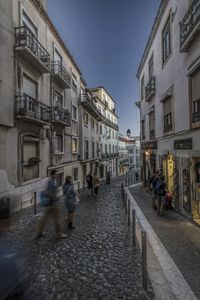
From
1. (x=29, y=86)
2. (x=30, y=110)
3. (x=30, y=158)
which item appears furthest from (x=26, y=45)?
(x=30, y=158)

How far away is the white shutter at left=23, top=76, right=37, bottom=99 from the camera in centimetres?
1089

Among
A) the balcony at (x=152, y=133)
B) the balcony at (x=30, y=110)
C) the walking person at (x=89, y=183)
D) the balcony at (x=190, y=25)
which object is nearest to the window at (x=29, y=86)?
the balcony at (x=30, y=110)

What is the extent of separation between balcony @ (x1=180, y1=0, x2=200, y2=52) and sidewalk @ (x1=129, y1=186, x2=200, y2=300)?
683cm

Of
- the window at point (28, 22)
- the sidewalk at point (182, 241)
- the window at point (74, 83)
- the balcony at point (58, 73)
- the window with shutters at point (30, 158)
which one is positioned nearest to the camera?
the sidewalk at point (182, 241)

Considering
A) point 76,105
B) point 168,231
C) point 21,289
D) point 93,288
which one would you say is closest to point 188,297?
point 93,288

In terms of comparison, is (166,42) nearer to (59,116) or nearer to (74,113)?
(59,116)

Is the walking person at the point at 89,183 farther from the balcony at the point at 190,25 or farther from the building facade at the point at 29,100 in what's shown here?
Answer: the balcony at the point at 190,25

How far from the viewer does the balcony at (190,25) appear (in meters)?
7.05

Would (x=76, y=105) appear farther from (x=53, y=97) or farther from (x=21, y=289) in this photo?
(x=21, y=289)

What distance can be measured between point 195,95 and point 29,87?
8535 millimetres

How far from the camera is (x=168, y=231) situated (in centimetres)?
663

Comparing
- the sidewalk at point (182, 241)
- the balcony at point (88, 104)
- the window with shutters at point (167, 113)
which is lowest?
the sidewalk at point (182, 241)

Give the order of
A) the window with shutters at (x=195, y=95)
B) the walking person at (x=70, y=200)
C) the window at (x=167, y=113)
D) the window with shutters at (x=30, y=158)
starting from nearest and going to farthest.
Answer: the walking person at (x=70, y=200), the window with shutters at (x=195, y=95), the window with shutters at (x=30, y=158), the window at (x=167, y=113)

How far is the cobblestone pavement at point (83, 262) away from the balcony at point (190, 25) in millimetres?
7150
